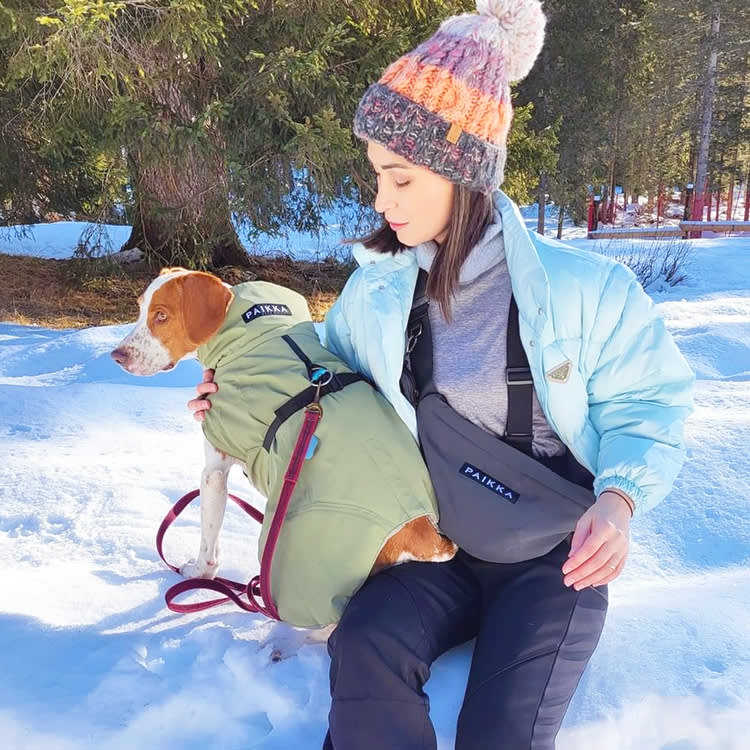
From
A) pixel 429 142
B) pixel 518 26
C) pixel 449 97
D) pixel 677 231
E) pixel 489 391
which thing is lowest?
pixel 677 231

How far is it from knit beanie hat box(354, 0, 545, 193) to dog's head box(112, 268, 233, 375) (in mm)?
817

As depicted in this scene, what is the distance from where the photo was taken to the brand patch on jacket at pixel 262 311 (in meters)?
2.35

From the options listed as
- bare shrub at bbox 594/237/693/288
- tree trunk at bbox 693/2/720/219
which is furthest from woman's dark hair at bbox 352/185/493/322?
tree trunk at bbox 693/2/720/219

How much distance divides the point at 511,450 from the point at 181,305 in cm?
123

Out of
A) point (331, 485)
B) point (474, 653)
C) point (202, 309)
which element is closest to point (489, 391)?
point (331, 485)

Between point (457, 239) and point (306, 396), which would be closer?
point (457, 239)

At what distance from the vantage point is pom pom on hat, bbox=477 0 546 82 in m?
1.82

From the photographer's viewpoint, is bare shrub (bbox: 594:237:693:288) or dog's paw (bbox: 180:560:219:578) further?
bare shrub (bbox: 594:237:693:288)

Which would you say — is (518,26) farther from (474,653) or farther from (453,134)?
(474,653)

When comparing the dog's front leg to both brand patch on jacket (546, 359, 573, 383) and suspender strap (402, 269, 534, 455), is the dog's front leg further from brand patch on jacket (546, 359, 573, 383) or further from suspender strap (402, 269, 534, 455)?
brand patch on jacket (546, 359, 573, 383)

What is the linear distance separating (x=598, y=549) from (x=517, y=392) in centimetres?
45

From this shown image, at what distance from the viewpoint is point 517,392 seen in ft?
5.99

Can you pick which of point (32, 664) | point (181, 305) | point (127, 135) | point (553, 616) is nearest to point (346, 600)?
point (553, 616)

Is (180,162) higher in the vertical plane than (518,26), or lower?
lower
